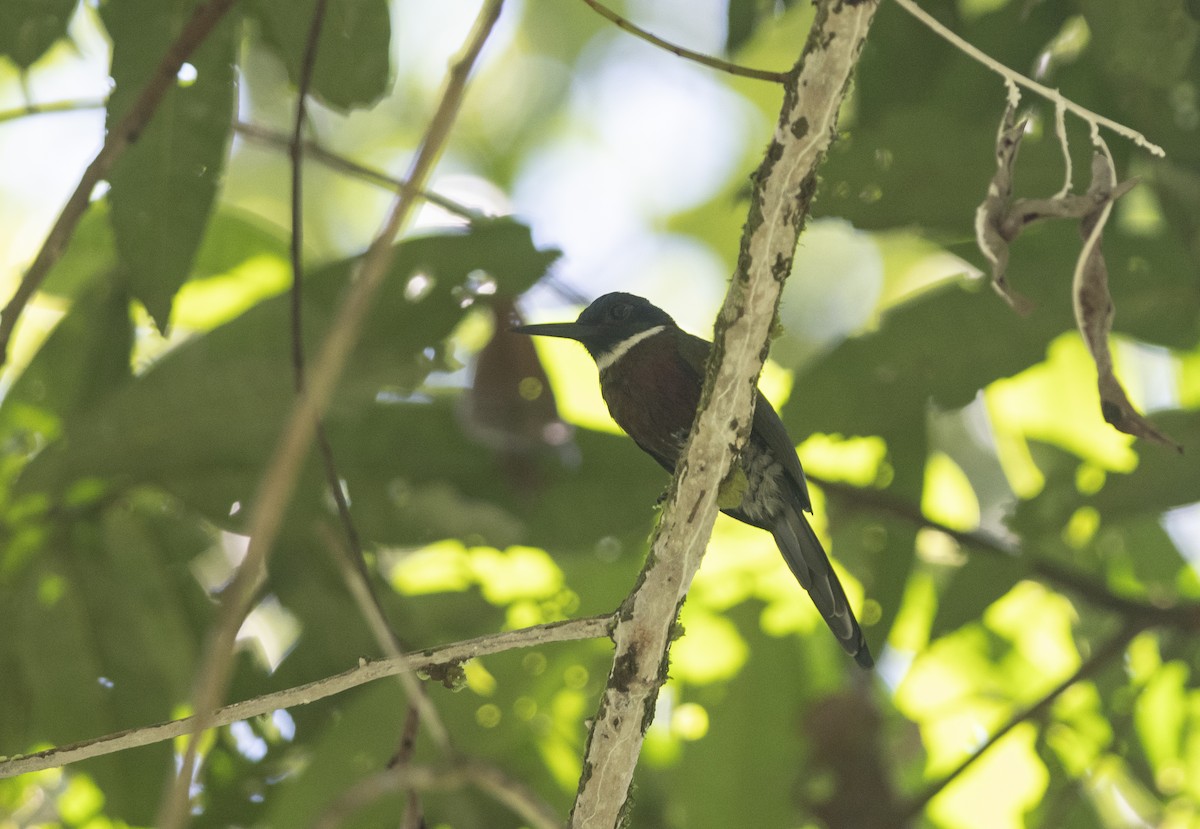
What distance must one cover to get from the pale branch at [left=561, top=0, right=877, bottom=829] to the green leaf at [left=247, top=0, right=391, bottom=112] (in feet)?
4.04

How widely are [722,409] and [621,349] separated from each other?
194 centimetres

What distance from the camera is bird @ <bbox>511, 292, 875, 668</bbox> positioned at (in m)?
3.30

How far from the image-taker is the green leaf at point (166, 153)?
2867 millimetres

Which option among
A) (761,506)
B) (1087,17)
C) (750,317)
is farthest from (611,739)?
(1087,17)

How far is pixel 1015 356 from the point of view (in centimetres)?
328

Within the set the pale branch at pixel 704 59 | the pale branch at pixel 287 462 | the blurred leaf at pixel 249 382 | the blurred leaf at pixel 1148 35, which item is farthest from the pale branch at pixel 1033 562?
the pale branch at pixel 287 462

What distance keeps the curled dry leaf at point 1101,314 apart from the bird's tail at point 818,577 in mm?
1226

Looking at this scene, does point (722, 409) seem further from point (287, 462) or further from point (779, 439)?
point (779, 439)

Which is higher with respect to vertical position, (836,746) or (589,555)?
(589,555)

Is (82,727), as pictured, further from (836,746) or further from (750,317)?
(750,317)

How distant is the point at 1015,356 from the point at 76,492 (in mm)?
2513

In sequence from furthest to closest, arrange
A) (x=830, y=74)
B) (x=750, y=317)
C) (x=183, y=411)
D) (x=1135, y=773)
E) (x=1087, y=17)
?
(x=1135, y=773)
(x=183, y=411)
(x=1087, y=17)
(x=750, y=317)
(x=830, y=74)

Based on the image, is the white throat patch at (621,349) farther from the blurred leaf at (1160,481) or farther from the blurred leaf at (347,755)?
the blurred leaf at (1160,481)

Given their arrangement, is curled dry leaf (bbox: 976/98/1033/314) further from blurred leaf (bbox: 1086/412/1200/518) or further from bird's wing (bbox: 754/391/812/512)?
blurred leaf (bbox: 1086/412/1200/518)
